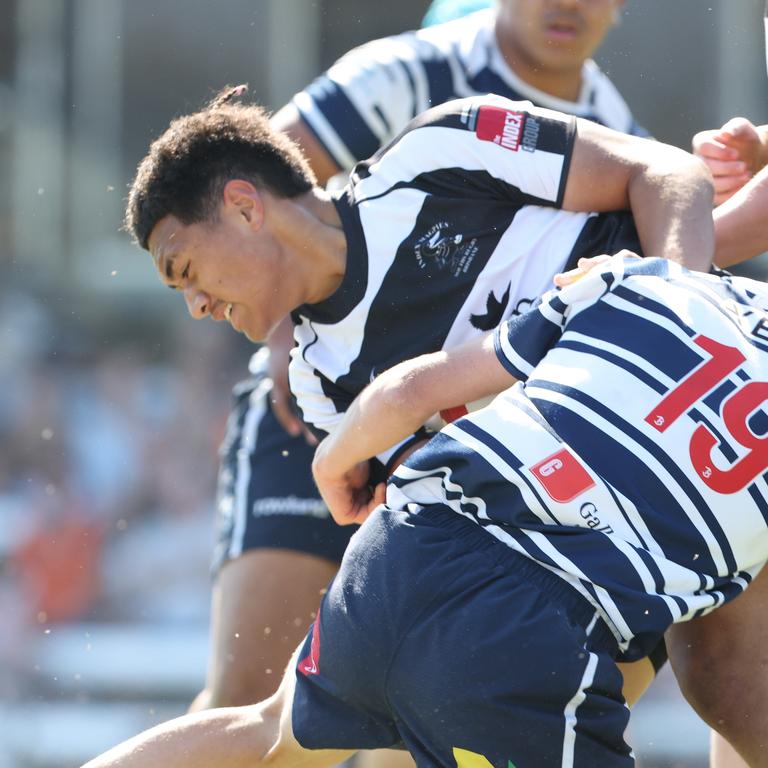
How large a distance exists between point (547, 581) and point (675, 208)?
2.76 ft

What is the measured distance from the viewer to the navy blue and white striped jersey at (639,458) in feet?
7.23

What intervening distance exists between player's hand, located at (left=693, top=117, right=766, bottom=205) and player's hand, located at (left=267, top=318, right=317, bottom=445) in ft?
3.76

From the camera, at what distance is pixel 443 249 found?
2.92 metres

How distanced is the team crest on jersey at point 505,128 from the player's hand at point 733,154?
0.54 m

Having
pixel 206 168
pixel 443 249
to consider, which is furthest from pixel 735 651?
pixel 206 168

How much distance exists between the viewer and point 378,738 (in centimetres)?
243

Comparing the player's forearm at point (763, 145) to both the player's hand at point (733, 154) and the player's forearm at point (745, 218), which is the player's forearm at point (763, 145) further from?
the player's forearm at point (745, 218)

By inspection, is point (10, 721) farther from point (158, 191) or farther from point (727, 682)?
point (727, 682)

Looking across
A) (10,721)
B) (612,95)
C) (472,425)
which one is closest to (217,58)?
(10,721)

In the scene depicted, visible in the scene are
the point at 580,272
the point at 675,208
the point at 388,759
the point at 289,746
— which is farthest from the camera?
the point at 388,759

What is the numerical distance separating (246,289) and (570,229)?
70cm

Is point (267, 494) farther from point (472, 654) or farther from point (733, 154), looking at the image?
point (472, 654)

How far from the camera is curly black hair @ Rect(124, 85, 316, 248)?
9.82ft

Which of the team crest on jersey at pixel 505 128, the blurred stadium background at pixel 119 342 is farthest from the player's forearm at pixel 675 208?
the blurred stadium background at pixel 119 342
